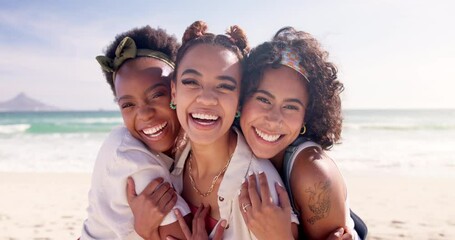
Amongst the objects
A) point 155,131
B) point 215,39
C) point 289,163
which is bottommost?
point 289,163

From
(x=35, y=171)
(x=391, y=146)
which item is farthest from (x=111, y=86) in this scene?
(x=391, y=146)

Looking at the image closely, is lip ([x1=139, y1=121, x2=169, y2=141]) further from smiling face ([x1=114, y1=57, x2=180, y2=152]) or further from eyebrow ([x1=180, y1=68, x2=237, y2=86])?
eyebrow ([x1=180, y1=68, x2=237, y2=86])

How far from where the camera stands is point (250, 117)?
123 inches

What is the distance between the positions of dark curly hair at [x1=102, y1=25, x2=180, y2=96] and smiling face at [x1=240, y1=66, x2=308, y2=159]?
3.19ft

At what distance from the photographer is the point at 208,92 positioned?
298 cm

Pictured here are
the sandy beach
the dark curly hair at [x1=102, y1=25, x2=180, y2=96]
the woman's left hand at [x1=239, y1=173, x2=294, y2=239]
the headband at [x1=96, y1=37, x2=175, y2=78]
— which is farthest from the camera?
the sandy beach

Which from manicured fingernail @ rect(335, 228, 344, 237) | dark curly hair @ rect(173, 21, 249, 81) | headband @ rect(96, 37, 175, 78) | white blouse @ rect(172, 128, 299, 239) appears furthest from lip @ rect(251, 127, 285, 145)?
headband @ rect(96, 37, 175, 78)

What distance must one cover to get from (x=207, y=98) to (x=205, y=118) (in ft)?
0.46

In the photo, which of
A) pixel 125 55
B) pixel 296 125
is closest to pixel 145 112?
pixel 125 55

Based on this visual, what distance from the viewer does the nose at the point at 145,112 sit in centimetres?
331

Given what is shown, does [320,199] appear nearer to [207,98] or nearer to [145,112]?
[207,98]

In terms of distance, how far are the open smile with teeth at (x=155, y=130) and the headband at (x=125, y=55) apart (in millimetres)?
521

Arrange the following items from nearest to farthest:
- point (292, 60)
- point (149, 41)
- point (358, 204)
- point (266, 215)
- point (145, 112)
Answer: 1. point (266, 215)
2. point (292, 60)
3. point (145, 112)
4. point (149, 41)
5. point (358, 204)

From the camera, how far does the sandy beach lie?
795 centimetres
